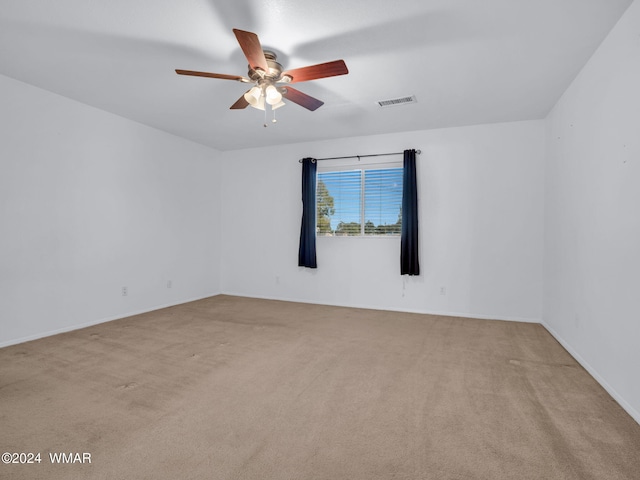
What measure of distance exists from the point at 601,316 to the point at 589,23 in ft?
7.05

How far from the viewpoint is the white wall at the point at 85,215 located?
3213 millimetres

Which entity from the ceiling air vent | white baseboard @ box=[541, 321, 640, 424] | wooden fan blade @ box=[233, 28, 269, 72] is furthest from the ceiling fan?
white baseboard @ box=[541, 321, 640, 424]

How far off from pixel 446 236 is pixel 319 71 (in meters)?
3.08

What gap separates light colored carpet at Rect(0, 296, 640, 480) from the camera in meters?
1.54

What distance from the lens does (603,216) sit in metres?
2.46

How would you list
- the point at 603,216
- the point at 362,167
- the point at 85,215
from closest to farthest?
the point at 603,216 → the point at 85,215 → the point at 362,167

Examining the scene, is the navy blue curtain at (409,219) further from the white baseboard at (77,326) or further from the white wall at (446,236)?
the white baseboard at (77,326)

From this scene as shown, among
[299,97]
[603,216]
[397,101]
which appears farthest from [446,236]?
[299,97]

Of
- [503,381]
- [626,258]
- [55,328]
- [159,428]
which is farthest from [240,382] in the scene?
[626,258]

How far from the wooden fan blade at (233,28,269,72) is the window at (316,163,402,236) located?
2.86 metres

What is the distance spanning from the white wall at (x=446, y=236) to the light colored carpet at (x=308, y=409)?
0.99m

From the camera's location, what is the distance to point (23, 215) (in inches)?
129

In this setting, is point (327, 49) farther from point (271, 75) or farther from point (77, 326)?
point (77, 326)

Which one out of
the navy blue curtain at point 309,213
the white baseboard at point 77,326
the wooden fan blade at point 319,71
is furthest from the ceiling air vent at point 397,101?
the white baseboard at point 77,326
